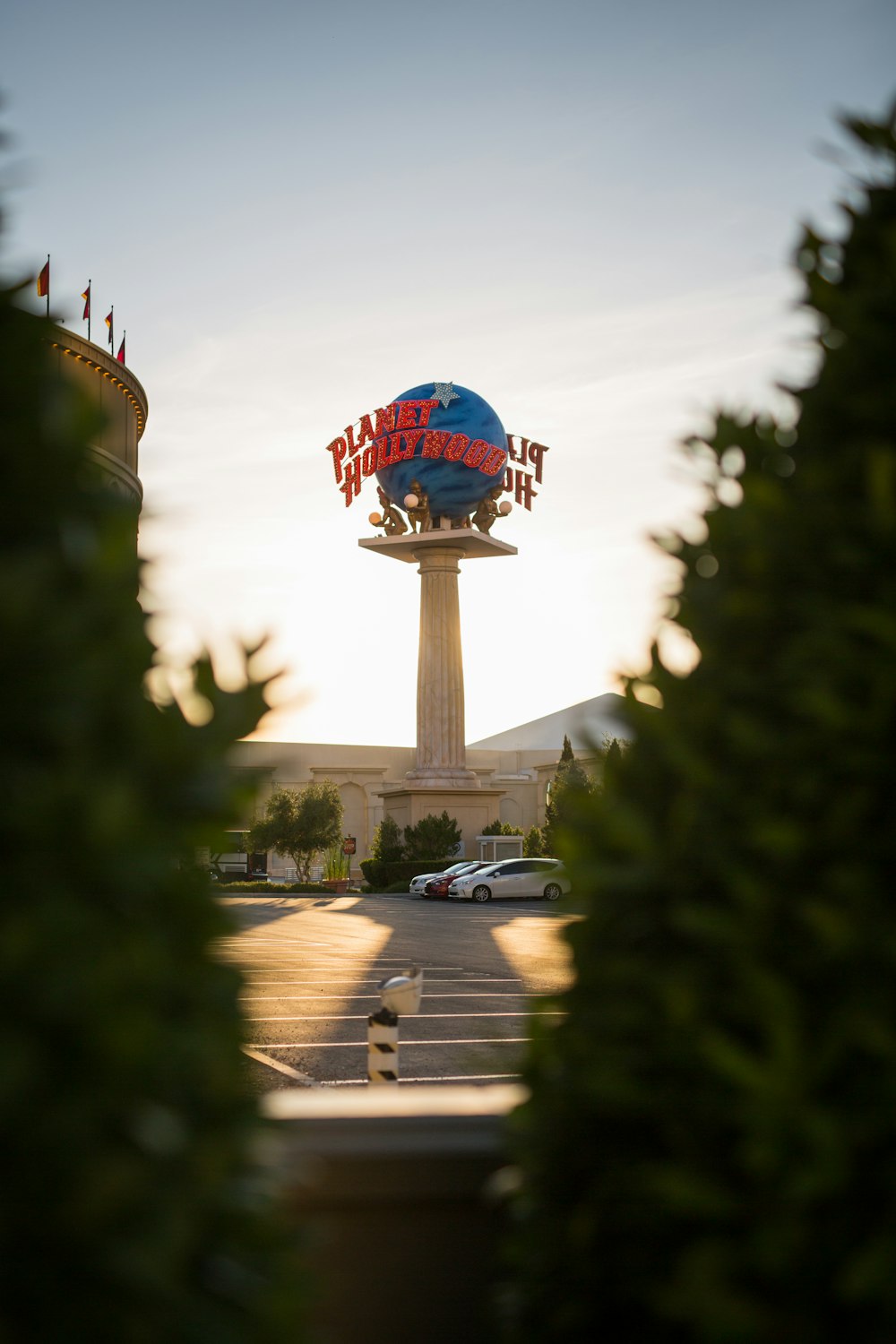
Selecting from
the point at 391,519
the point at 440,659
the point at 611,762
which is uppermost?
the point at 391,519

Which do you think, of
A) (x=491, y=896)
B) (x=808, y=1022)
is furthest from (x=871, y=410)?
(x=491, y=896)

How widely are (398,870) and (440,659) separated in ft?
30.2

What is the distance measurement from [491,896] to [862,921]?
3624 centimetres

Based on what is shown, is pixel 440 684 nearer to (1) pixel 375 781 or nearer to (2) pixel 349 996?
(1) pixel 375 781

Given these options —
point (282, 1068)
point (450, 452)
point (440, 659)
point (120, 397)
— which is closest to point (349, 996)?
point (282, 1068)

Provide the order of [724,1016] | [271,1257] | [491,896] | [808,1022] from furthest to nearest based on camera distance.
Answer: [491,896], [724,1016], [808,1022], [271,1257]

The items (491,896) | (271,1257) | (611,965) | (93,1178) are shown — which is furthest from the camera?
(491,896)

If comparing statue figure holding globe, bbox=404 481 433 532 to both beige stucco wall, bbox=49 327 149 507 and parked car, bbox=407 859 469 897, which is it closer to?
beige stucco wall, bbox=49 327 149 507

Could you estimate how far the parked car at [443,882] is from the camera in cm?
3919

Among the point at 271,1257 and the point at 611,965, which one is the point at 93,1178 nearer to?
the point at 271,1257

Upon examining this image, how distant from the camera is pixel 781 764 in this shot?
1784 millimetres

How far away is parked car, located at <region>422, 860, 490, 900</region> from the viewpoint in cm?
3919

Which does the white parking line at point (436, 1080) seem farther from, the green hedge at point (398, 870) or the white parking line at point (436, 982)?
the green hedge at point (398, 870)

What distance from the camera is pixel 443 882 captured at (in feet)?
130
